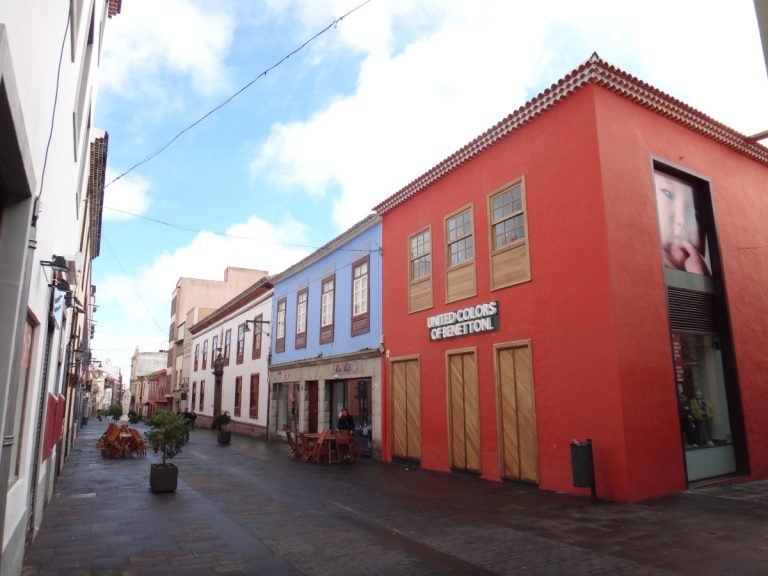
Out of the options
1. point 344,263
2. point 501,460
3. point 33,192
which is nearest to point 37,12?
point 33,192

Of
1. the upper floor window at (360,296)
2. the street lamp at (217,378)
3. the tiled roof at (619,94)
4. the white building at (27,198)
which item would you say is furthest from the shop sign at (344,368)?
the street lamp at (217,378)

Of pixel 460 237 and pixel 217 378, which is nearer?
pixel 460 237

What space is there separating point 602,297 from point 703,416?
11.3 feet

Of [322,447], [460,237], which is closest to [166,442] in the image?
[322,447]

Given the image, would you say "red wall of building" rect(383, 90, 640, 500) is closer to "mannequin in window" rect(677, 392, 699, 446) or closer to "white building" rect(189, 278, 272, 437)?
"mannequin in window" rect(677, 392, 699, 446)

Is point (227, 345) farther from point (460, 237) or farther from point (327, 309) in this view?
point (460, 237)

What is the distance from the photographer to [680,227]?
36.5 ft

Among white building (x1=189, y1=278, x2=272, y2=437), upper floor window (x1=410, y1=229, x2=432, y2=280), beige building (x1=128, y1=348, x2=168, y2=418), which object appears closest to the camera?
upper floor window (x1=410, y1=229, x2=432, y2=280)

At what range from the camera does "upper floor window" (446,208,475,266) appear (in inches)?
504

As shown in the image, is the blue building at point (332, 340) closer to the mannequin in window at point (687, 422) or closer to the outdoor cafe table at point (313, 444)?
the outdoor cafe table at point (313, 444)

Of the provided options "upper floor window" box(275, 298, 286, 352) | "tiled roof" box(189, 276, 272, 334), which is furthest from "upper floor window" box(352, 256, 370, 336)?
"tiled roof" box(189, 276, 272, 334)

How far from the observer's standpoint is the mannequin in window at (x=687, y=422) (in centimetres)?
985

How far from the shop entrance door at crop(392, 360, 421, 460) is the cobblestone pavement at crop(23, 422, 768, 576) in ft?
8.61

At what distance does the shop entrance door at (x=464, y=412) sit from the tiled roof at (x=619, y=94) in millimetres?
4821
